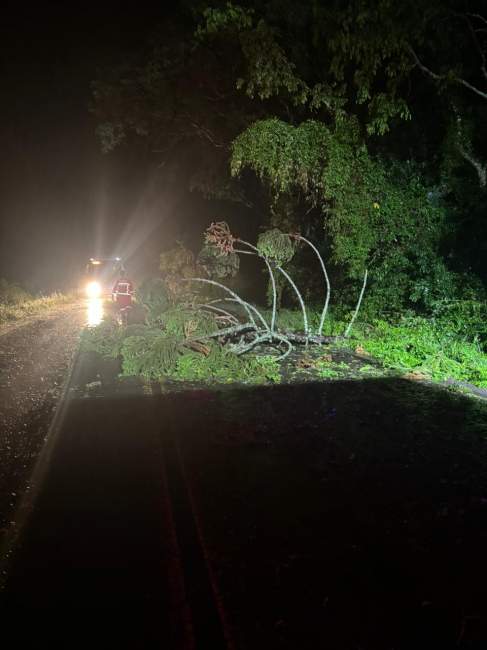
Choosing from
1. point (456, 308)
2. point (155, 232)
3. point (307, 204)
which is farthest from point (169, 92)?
point (155, 232)

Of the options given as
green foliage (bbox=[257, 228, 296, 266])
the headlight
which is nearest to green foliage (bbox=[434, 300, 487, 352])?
green foliage (bbox=[257, 228, 296, 266])

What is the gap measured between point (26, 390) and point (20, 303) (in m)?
11.7

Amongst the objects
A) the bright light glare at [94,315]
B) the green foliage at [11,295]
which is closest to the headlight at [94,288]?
the green foliage at [11,295]

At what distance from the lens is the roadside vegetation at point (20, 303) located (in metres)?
14.3

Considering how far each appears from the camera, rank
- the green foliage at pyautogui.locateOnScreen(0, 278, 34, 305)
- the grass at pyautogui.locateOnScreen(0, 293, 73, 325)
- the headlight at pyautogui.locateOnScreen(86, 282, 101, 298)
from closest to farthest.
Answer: the grass at pyautogui.locateOnScreen(0, 293, 73, 325), the green foliage at pyautogui.locateOnScreen(0, 278, 34, 305), the headlight at pyautogui.locateOnScreen(86, 282, 101, 298)

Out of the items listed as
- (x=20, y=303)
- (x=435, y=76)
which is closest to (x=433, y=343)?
(x=435, y=76)

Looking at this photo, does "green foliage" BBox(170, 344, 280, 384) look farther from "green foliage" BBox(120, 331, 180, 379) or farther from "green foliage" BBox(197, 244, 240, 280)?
"green foliage" BBox(197, 244, 240, 280)

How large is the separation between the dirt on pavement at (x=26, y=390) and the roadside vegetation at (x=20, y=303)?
4.65 feet

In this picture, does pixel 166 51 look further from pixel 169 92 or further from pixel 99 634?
pixel 99 634

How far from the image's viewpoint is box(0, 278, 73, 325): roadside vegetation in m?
14.3

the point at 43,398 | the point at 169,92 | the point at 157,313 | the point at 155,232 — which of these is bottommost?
the point at 43,398

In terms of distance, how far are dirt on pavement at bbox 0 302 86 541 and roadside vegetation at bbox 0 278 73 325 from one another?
142 cm

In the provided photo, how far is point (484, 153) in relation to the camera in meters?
9.72

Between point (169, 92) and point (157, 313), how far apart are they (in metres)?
7.03
